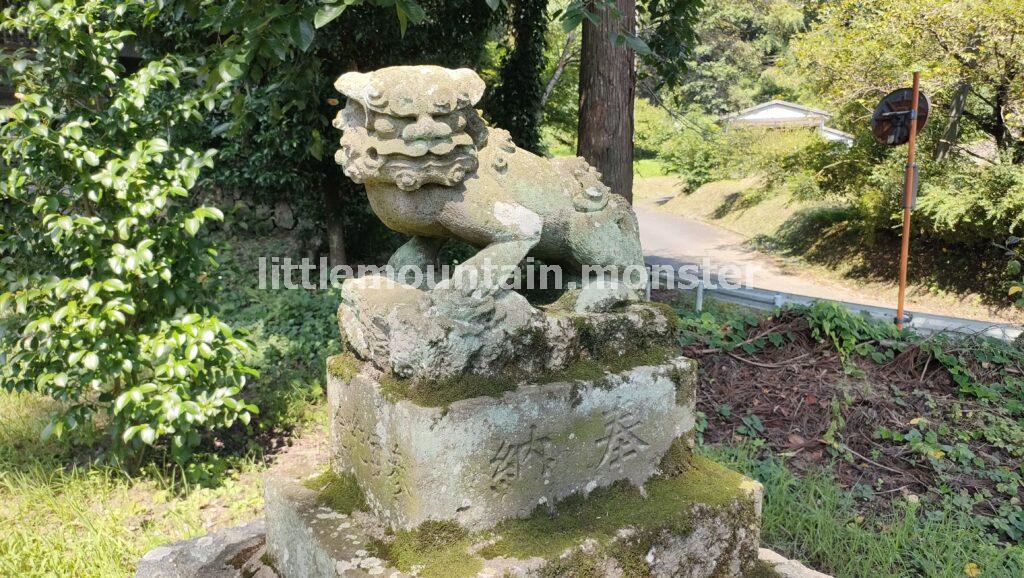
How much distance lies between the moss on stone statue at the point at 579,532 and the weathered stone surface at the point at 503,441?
38 millimetres

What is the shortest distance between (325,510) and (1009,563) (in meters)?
2.65

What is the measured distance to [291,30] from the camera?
2.12m

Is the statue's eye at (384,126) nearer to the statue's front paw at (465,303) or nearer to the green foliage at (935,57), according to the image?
the statue's front paw at (465,303)

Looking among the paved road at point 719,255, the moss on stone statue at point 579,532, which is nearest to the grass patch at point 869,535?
the moss on stone statue at point 579,532

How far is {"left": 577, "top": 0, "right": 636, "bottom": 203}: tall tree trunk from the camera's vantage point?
4.57 metres

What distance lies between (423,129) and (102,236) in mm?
2124

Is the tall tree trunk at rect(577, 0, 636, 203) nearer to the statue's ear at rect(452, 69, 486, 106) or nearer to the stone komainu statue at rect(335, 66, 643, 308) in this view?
the stone komainu statue at rect(335, 66, 643, 308)

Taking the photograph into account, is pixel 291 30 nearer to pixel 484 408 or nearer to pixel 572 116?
pixel 484 408

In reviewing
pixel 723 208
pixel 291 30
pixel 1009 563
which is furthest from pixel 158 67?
→ pixel 723 208

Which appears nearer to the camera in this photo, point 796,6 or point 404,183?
point 404,183

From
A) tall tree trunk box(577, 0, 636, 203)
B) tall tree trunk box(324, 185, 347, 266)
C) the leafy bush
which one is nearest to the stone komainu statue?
the leafy bush

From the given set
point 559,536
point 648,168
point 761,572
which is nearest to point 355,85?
point 559,536

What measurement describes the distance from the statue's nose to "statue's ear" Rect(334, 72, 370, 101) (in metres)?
0.15

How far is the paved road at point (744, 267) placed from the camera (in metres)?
7.23
